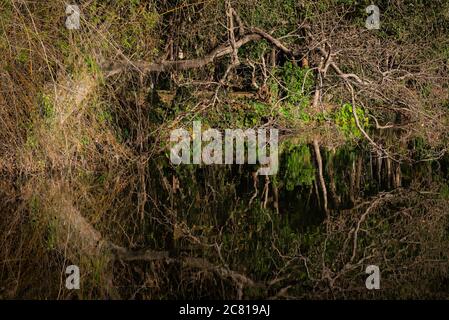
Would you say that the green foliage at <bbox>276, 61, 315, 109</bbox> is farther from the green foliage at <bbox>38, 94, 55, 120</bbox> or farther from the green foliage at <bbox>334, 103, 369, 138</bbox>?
the green foliage at <bbox>38, 94, 55, 120</bbox>

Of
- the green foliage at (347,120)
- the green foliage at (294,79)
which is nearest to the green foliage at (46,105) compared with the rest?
the green foliage at (294,79)

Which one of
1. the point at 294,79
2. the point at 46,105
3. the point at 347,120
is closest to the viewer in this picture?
the point at 46,105

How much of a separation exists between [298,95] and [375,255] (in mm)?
7256

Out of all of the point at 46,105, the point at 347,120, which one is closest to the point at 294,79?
the point at 347,120

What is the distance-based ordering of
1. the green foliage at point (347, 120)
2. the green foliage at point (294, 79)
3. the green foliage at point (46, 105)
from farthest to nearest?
the green foliage at point (294, 79) → the green foliage at point (347, 120) → the green foliage at point (46, 105)

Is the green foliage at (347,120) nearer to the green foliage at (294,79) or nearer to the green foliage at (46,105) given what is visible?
the green foliage at (294,79)

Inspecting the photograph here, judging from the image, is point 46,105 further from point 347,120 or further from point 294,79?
point 347,120

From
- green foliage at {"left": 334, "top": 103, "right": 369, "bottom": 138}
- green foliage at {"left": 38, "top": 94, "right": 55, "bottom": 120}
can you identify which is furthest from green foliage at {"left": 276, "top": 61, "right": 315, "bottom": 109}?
green foliage at {"left": 38, "top": 94, "right": 55, "bottom": 120}

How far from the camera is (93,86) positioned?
8062mm

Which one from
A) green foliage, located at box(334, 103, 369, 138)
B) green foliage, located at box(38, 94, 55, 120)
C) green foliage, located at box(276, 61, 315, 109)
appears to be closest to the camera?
green foliage, located at box(38, 94, 55, 120)
